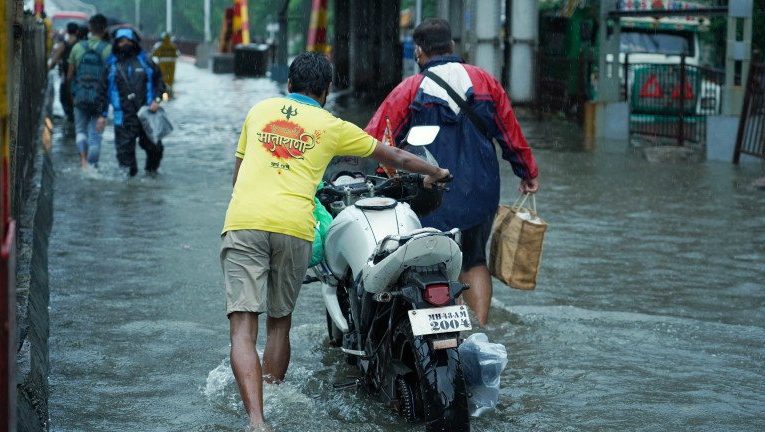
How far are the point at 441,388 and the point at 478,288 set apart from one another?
204 centimetres

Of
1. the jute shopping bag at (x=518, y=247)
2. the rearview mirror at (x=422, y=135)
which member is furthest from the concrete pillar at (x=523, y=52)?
the rearview mirror at (x=422, y=135)

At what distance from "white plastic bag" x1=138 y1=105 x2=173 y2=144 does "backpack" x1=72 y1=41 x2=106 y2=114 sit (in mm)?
1036

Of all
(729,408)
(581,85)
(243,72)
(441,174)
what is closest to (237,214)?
(441,174)

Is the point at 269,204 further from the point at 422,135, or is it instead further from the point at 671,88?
the point at 671,88

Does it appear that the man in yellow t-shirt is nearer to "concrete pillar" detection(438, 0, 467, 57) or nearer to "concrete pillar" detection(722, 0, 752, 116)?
"concrete pillar" detection(722, 0, 752, 116)

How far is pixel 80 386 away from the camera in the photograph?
627 cm

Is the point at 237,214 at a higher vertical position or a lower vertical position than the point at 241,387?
higher

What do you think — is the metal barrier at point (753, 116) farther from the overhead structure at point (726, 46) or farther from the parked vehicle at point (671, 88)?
the parked vehicle at point (671, 88)

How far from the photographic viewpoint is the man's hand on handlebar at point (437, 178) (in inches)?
224

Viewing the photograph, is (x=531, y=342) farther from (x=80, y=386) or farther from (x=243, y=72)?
(x=243, y=72)

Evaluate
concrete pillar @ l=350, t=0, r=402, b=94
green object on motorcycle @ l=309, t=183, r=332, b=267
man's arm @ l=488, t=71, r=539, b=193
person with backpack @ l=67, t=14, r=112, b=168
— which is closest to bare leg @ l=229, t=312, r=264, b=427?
green object on motorcycle @ l=309, t=183, r=332, b=267

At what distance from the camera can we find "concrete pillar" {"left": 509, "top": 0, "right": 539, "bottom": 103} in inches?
989

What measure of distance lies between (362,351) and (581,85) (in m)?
18.5

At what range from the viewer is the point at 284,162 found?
17.5ft
